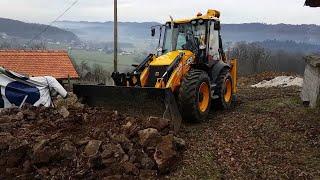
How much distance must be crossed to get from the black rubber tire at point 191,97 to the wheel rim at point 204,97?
1.08ft

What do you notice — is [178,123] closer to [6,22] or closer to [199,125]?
[199,125]

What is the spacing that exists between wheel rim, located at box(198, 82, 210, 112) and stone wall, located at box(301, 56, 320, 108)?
3402mm

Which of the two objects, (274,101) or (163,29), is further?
(274,101)

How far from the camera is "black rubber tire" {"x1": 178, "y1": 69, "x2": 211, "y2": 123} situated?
9.64 metres

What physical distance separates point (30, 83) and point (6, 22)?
81959mm

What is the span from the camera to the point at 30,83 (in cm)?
1319

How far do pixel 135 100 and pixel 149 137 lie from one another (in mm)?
2123

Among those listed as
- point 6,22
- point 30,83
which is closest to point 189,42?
point 30,83

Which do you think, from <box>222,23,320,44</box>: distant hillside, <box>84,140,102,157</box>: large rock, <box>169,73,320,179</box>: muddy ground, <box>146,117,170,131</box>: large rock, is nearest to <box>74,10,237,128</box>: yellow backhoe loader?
<box>169,73,320,179</box>: muddy ground

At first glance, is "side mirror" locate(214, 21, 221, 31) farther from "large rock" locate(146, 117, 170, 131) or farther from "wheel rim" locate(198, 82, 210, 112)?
"large rock" locate(146, 117, 170, 131)

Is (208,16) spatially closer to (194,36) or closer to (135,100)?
(194,36)

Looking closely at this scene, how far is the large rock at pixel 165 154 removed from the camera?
7016mm

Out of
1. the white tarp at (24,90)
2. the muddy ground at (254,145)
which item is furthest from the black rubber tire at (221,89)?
the white tarp at (24,90)

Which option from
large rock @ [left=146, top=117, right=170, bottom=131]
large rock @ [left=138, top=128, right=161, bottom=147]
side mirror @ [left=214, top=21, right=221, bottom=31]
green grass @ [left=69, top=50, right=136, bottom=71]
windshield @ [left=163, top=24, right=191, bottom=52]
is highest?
side mirror @ [left=214, top=21, right=221, bottom=31]
